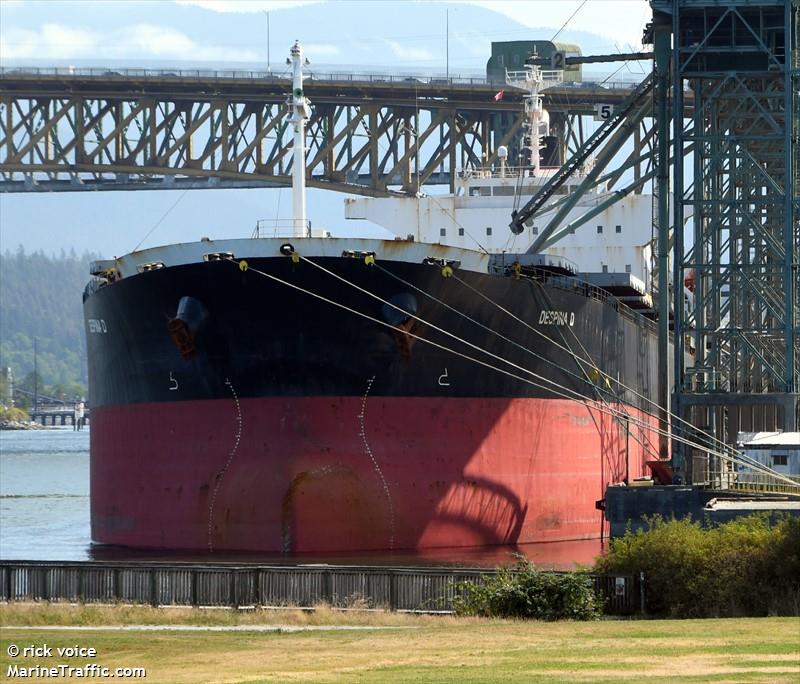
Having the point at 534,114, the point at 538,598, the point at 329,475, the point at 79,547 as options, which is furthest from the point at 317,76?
the point at 538,598

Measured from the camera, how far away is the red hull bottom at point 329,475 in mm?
27266

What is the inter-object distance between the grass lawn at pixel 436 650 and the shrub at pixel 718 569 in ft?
4.46

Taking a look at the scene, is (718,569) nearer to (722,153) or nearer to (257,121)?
(722,153)

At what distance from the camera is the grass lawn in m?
13.8

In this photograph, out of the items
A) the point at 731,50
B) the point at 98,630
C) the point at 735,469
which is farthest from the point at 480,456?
the point at 98,630

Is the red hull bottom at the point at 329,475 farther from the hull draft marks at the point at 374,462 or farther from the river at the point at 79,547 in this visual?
the river at the point at 79,547

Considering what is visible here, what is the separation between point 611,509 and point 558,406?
627 cm

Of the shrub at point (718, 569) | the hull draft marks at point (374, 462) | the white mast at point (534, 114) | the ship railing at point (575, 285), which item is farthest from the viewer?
the white mast at point (534, 114)

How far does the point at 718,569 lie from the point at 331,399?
10.1 metres

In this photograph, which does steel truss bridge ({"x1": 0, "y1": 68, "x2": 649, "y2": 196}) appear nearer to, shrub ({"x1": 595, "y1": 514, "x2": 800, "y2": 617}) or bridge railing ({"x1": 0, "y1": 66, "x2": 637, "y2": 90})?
bridge railing ({"x1": 0, "y1": 66, "x2": 637, "y2": 90})

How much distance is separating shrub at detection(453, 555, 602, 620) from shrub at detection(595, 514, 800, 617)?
708 millimetres

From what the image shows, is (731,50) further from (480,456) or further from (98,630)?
(98,630)

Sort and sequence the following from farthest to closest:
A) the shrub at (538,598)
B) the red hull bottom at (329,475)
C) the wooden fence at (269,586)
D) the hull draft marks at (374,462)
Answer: the hull draft marks at (374,462) → the red hull bottom at (329,475) → the wooden fence at (269,586) → the shrub at (538,598)

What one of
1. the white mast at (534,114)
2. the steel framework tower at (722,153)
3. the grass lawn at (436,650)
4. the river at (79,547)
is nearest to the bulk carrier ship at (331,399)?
the river at (79,547)
